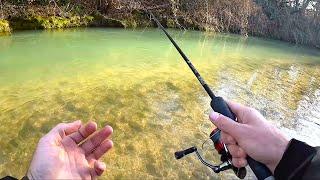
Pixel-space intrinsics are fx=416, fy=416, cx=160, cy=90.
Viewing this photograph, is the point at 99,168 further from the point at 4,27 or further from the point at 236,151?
the point at 4,27

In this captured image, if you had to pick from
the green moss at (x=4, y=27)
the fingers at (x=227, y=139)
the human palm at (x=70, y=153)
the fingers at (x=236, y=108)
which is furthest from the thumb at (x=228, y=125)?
the green moss at (x=4, y=27)

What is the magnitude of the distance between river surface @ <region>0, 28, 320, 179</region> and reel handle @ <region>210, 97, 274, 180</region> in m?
2.29

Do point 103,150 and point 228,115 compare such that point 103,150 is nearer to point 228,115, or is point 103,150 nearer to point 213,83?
point 228,115

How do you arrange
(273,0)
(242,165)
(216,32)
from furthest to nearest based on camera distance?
(273,0) → (216,32) → (242,165)

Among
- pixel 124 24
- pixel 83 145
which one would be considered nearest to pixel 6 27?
pixel 124 24

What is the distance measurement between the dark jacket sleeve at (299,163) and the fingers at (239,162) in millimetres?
229

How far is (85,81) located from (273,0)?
17.7 meters

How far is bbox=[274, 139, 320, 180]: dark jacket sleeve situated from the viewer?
1.76 metres

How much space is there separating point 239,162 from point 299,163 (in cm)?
37

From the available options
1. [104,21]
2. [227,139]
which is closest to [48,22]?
[104,21]

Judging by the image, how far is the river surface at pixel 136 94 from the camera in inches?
184

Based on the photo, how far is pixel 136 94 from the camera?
6.89 meters

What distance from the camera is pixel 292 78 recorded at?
10.6 metres

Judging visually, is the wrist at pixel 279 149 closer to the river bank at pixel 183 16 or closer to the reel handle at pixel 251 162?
the reel handle at pixel 251 162
